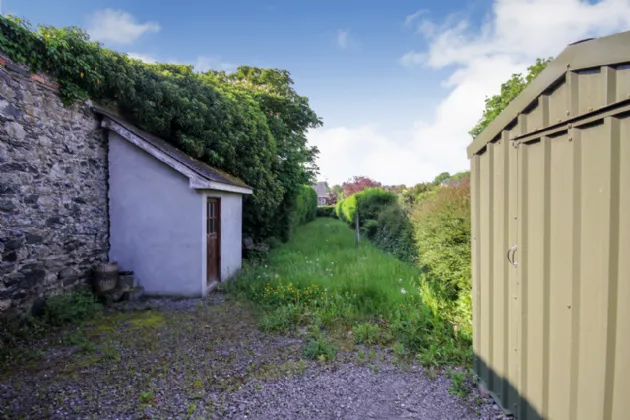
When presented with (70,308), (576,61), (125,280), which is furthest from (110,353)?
(576,61)

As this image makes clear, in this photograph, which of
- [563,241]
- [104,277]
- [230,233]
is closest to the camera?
[563,241]

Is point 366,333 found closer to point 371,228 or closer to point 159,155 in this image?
point 159,155

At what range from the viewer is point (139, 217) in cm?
708

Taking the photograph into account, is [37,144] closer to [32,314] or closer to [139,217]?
[139,217]

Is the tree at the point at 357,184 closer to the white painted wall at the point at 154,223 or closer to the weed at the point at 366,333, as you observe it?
the white painted wall at the point at 154,223

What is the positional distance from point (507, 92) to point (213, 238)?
1509cm

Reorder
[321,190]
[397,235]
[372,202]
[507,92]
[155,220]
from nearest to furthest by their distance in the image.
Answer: [155,220] → [397,235] → [507,92] → [372,202] → [321,190]

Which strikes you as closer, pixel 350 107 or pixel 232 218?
pixel 232 218

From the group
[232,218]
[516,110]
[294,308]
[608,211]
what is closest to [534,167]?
[516,110]

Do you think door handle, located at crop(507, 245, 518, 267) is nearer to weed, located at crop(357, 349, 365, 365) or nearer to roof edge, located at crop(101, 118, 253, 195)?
weed, located at crop(357, 349, 365, 365)

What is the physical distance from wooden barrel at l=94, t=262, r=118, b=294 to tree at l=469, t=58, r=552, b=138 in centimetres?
1457

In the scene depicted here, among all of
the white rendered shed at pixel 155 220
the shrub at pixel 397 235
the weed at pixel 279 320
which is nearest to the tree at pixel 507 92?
the shrub at pixel 397 235

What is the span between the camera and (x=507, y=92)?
607 inches

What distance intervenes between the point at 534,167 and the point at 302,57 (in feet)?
27.9
